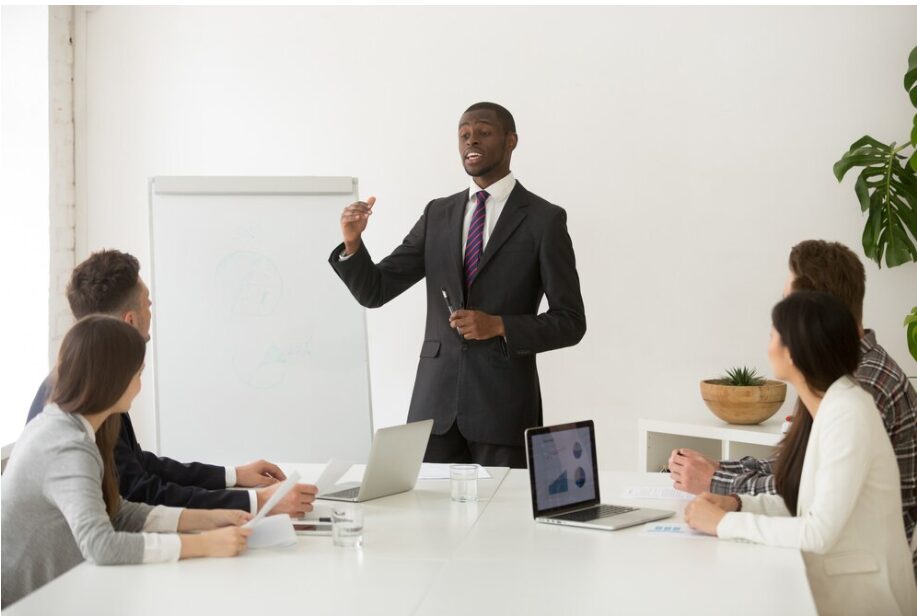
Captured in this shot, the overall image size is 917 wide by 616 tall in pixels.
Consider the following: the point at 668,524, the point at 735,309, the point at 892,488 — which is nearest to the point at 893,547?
the point at 892,488

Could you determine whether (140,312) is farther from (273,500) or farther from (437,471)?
(437,471)

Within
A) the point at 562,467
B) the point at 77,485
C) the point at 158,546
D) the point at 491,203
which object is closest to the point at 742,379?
the point at 491,203

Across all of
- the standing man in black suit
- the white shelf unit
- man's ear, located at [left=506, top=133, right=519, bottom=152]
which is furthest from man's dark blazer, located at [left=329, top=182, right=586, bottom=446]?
the white shelf unit

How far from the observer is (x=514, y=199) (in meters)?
3.13

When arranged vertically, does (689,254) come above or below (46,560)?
above

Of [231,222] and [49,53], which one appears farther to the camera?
[49,53]

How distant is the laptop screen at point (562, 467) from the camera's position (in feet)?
7.06

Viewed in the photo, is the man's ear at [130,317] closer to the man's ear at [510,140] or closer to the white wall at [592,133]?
the man's ear at [510,140]

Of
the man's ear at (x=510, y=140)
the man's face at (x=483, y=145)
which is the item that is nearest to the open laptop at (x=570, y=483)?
the man's face at (x=483, y=145)

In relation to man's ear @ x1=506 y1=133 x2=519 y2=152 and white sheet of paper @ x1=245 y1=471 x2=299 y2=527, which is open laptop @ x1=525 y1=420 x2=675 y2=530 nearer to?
white sheet of paper @ x1=245 y1=471 x2=299 y2=527

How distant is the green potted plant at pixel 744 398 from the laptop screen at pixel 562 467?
60.6 inches

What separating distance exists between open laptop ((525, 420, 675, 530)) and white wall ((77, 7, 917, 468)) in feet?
6.15

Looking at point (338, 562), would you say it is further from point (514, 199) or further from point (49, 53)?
point (49, 53)

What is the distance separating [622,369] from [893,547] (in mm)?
2241
